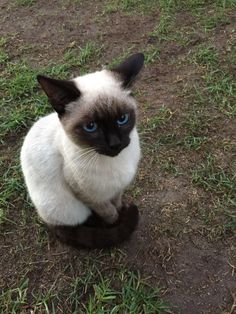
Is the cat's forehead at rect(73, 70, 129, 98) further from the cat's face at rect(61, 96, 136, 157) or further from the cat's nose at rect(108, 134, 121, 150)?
the cat's nose at rect(108, 134, 121, 150)

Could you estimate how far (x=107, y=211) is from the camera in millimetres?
2350

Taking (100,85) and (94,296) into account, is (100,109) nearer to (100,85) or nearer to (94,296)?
(100,85)

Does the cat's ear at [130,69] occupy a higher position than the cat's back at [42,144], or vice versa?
the cat's ear at [130,69]

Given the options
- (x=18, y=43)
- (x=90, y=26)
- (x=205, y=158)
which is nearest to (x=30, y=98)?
(x=18, y=43)

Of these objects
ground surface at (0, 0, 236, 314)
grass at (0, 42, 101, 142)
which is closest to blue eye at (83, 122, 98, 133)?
ground surface at (0, 0, 236, 314)

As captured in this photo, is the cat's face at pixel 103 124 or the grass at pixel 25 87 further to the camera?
the grass at pixel 25 87

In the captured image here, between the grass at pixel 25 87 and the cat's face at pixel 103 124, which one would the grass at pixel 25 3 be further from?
the cat's face at pixel 103 124

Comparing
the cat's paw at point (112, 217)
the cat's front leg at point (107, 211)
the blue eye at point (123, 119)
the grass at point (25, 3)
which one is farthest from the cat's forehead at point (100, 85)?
the grass at point (25, 3)

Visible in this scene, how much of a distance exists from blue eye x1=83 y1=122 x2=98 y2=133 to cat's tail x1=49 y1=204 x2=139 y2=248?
703 millimetres

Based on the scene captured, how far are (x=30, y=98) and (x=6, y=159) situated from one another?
2.21 feet

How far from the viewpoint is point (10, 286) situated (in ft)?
7.95

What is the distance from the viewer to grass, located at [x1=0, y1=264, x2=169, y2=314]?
2.24 m

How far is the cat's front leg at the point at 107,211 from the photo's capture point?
2309 millimetres

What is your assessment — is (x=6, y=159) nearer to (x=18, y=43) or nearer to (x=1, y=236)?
(x=1, y=236)
